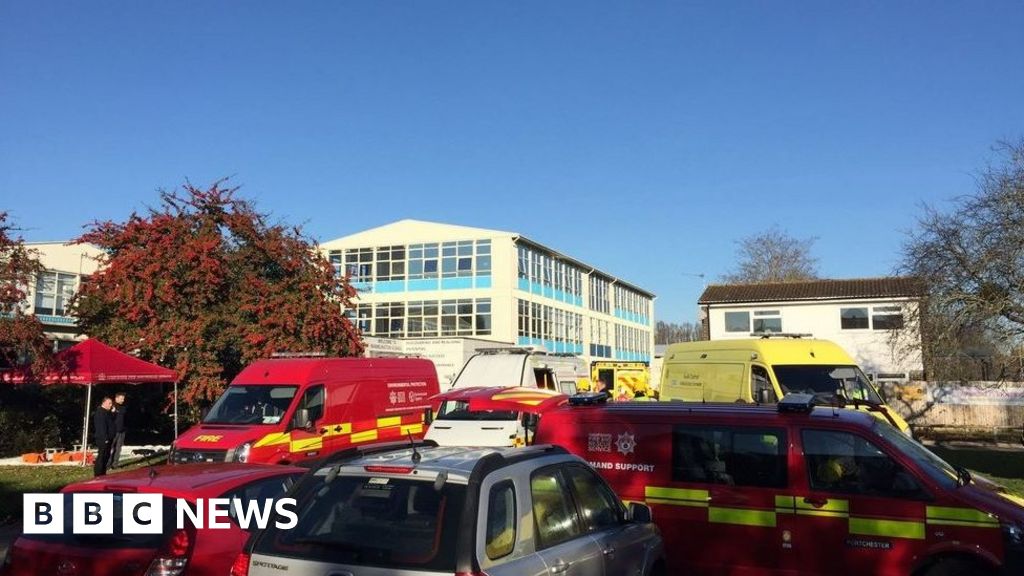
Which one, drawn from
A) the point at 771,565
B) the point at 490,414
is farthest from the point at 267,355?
the point at 771,565

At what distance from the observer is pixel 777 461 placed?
6.75m

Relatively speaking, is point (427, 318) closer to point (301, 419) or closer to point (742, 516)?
point (301, 419)

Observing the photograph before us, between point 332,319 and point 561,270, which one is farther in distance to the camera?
point 561,270

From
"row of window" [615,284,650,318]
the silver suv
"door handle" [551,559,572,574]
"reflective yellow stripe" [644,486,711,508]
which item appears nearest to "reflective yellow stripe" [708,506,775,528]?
"reflective yellow stripe" [644,486,711,508]

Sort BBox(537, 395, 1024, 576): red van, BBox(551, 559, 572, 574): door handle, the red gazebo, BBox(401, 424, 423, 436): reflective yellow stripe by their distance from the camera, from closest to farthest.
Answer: BBox(551, 559, 572, 574): door handle
BBox(537, 395, 1024, 576): red van
BBox(401, 424, 423, 436): reflective yellow stripe
the red gazebo

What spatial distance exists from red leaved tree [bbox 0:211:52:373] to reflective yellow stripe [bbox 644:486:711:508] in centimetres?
1462

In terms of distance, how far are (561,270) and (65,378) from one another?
41693mm

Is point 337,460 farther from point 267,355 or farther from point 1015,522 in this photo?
point 267,355

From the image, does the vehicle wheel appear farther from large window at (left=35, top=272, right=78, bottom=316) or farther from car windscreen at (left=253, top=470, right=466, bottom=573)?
large window at (left=35, top=272, right=78, bottom=316)

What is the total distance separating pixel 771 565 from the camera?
21.7ft

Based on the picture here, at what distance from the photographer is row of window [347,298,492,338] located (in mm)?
46969

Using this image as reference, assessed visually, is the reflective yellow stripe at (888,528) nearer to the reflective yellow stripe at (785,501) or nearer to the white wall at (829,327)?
the reflective yellow stripe at (785,501)

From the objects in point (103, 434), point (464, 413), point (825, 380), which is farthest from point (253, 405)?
point (825, 380)

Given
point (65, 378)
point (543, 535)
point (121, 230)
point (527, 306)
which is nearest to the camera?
point (543, 535)
